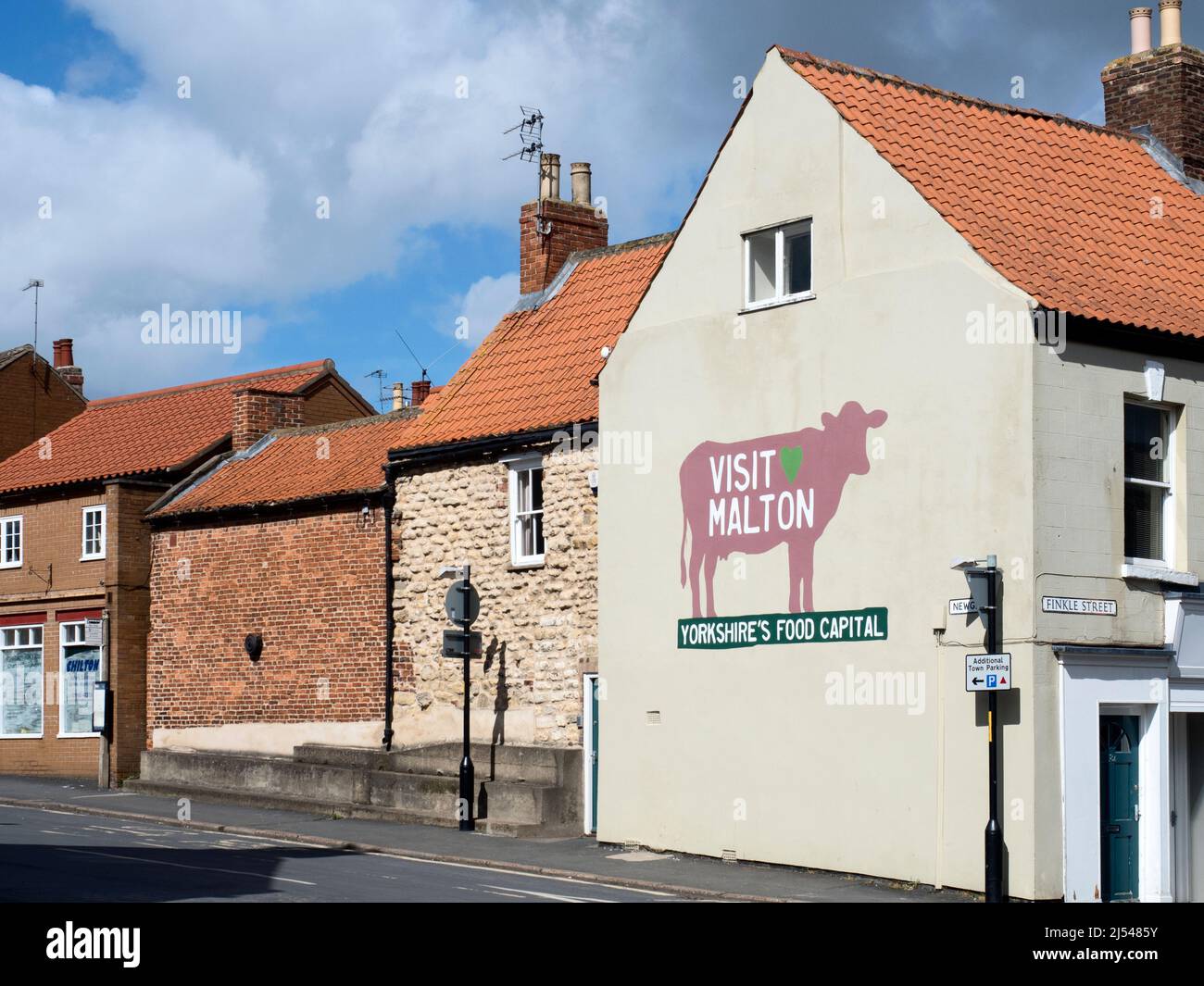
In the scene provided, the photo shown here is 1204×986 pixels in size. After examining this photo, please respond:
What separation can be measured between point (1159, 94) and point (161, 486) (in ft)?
66.3

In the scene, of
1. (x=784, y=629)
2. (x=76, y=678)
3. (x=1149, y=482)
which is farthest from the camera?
(x=76, y=678)

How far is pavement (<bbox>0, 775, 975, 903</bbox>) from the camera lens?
18109mm

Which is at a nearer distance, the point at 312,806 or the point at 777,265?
the point at 777,265

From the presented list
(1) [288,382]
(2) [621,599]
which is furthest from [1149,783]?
(1) [288,382]

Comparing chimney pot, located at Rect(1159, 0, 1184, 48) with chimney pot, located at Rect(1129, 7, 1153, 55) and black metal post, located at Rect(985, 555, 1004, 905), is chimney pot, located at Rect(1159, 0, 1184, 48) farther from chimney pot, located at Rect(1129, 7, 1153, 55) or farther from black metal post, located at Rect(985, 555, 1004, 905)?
black metal post, located at Rect(985, 555, 1004, 905)

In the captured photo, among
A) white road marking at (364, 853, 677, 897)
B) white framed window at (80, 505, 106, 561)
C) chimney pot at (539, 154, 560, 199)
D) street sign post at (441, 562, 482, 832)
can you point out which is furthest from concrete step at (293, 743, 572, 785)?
chimney pot at (539, 154, 560, 199)

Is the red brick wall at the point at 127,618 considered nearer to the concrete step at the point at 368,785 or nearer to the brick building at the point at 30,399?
the concrete step at the point at 368,785

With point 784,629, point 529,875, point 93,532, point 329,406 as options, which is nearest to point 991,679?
point 784,629

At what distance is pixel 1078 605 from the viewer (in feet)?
61.4

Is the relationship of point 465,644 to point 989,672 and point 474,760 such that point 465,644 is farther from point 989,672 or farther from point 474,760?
point 989,672

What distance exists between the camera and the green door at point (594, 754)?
24500 millimetres

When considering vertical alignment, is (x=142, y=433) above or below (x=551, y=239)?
below

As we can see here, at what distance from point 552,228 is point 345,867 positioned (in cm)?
1362
